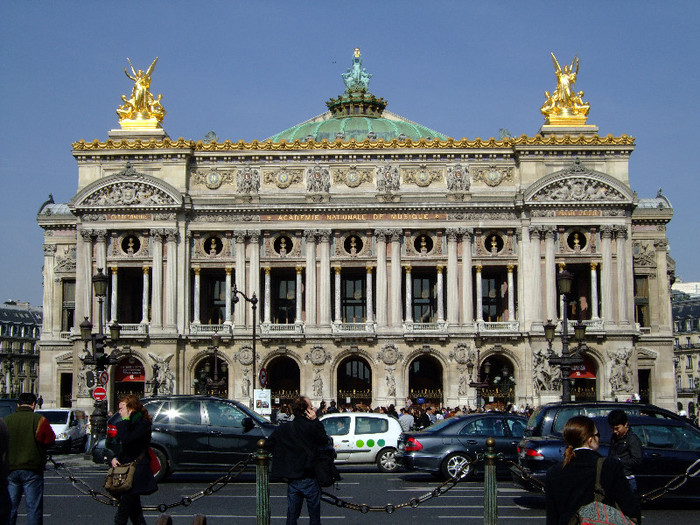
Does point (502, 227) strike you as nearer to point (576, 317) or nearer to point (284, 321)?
point (576, 317)

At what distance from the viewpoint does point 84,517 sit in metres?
20.1

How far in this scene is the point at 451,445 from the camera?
27516 millimetres

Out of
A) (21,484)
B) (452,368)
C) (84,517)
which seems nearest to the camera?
(21,484)

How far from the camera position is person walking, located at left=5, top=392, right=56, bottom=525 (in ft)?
51.8

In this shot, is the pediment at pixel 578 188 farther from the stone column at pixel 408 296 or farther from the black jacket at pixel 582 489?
the black jacket at pixel 582 489

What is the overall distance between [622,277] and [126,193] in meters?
30.0

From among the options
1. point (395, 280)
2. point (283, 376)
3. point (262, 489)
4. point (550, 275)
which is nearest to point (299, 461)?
point (262, 489)

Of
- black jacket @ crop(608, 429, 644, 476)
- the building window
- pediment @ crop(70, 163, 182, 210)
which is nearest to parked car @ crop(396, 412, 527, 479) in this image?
black jacket @ crop(608, 429, 644, 476)

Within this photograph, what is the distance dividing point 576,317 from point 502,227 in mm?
7534

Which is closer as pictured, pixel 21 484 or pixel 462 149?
pixel 21 484

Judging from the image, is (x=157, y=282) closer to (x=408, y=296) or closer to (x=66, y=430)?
(x=408, y=296)

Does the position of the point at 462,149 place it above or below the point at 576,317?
above

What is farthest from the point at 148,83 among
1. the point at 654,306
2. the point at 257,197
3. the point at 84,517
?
the point at 84,517

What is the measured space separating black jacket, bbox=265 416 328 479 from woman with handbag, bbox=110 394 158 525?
6.20 ft
